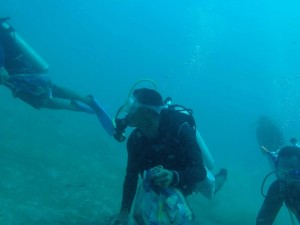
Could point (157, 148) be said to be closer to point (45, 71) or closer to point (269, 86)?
point (45, 71)

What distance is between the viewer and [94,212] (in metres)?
6.07

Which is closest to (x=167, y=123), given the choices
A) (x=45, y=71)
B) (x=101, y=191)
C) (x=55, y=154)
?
(x=101, y=191)

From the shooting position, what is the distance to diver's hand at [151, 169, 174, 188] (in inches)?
120

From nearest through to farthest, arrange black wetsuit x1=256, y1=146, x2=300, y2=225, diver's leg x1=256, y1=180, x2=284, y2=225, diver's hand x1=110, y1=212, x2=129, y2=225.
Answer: diver's hand x1=110, y1=212, x2=129, y2=225 < black wetsuit x1=256, y1=146, x2=300, y2=225 < diver's leg x1=256, y1=180, x2=284, y2=225

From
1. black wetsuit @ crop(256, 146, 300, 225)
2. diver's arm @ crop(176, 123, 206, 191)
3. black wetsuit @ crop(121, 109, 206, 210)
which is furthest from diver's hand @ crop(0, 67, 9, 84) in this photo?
black wetsuit @ crop(256, 146, 300, 225)

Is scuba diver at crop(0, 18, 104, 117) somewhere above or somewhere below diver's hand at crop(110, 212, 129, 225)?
below

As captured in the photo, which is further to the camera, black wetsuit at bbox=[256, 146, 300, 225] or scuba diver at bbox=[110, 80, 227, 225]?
black wetsuit at bbox=[256, 146, 300, 225]

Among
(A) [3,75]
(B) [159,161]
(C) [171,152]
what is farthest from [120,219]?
(A) [3,75]

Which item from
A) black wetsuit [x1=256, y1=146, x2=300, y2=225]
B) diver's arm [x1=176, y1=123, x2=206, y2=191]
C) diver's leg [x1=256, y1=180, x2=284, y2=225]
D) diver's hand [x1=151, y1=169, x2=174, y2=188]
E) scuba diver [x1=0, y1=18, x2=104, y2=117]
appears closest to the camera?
diver's hand [x1=151, y1=169, x2=174, y2=188]

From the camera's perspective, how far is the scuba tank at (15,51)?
24.0 ft

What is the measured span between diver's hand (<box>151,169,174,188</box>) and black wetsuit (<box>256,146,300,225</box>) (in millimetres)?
2331

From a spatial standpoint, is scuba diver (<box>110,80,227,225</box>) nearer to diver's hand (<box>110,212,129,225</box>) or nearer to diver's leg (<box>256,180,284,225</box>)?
diver's hand (<box>110,212,129,225</box>)

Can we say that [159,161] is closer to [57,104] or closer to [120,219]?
[120,219]

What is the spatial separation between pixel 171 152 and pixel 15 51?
17.6 ft
